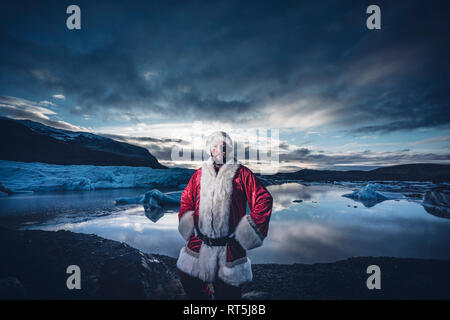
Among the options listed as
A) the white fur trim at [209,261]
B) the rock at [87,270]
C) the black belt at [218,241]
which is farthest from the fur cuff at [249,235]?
the rock at [87,270]

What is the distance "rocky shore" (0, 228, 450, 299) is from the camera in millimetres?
2316

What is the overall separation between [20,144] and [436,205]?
246 feet

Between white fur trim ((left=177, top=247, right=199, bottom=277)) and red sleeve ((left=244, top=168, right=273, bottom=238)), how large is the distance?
0.71 m

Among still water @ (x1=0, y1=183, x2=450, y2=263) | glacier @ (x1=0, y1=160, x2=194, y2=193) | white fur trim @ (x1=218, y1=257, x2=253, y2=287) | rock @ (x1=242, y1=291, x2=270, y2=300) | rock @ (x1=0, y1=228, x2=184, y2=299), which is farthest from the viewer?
glacier @ (x1=0, y1=160, x2=194, y2=193)

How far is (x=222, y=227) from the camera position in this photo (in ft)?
5.33

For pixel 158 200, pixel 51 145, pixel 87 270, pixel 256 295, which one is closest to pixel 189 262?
pixel 256 295

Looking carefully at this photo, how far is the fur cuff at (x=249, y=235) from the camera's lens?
5.14ft

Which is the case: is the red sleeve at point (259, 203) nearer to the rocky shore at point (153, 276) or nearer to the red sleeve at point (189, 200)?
the red sleeve at point (189, 200)

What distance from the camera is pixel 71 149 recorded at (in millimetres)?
50156

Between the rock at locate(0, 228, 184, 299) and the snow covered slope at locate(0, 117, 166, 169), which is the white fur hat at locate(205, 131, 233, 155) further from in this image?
the snow covered slope at locate(0, 117, 166, 169)

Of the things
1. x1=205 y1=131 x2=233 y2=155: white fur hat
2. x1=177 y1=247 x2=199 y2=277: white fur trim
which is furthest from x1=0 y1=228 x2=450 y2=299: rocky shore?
x1=205 y1=131 x2=233 y2=155: white fur hat

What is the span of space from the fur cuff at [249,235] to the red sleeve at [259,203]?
0.03 m
